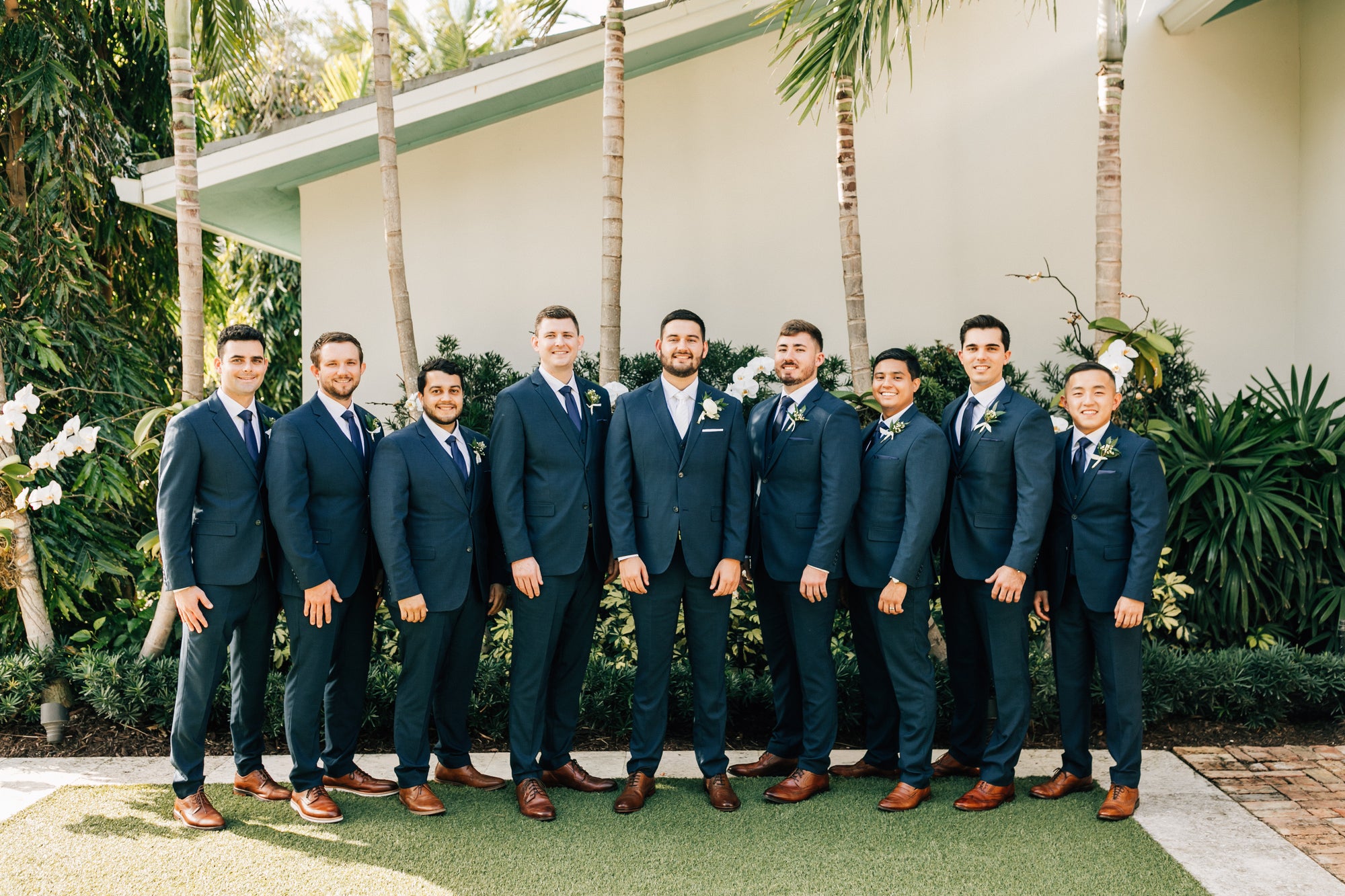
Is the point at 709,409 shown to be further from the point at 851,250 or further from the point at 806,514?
the point at 851,250

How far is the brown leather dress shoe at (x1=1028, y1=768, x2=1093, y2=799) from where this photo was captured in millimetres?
4523

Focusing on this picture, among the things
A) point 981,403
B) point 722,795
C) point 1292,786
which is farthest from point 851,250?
point 1292,786

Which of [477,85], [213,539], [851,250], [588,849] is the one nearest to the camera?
[588,849]

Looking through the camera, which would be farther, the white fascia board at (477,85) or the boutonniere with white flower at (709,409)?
the white fascia board at (477,85)

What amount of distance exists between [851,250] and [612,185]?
62.2 inches

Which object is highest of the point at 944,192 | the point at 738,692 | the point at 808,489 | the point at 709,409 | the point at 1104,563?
the point at 944,192

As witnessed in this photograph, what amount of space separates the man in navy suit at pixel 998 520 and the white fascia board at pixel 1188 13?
4583mm

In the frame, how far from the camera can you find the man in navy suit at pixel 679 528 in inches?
171

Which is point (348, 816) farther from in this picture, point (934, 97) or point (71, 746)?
point (934, 97)

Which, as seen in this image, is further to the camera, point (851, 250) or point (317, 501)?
point (851, 250)

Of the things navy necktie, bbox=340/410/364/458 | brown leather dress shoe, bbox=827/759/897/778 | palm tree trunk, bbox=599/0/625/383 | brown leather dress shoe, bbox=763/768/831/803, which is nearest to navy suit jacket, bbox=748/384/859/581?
brown leather dress shoe, bbox=763/768/831/803

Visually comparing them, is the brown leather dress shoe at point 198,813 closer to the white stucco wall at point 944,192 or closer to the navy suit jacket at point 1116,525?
the navy suit jacket at point 1116,525

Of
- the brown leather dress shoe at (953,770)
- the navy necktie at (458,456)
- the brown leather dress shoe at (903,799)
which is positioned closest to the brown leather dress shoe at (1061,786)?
the brown leather dress shoe at (953,770)

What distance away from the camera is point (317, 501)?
4.30 metres
